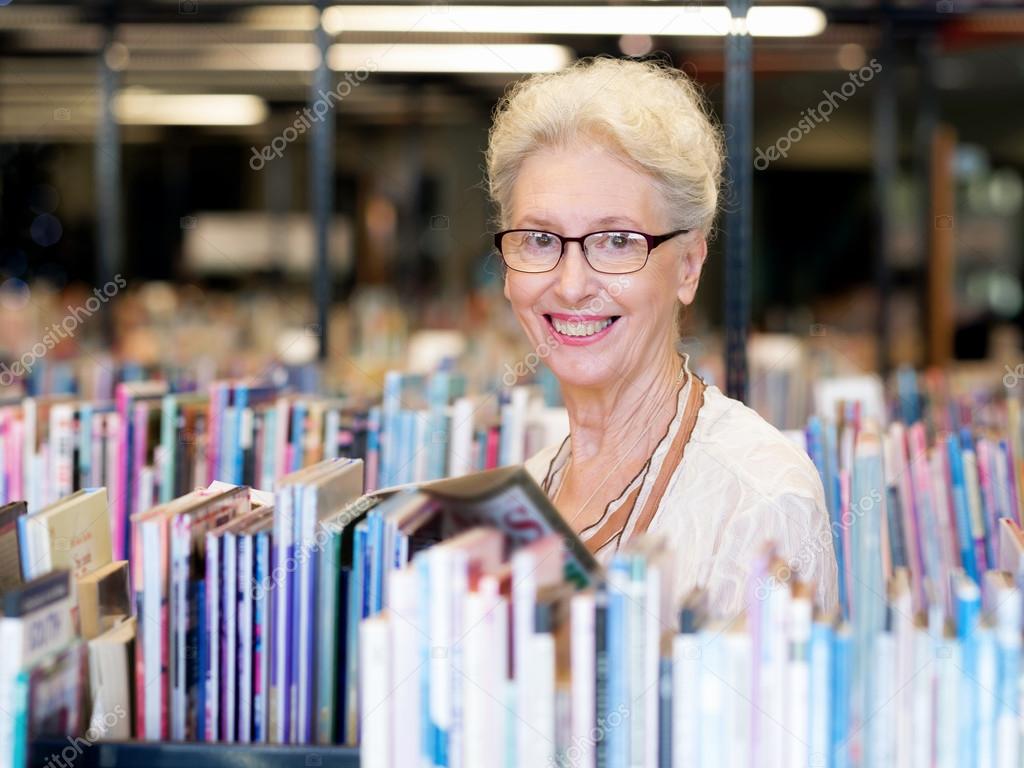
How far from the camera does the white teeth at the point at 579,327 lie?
6.10 feet

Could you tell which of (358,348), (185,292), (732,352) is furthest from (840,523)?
(185,292)

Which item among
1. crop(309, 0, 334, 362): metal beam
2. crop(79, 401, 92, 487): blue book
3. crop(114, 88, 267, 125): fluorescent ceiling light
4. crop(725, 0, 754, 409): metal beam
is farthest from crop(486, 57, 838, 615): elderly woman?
crop(114, 88, 267, 125): fluorescent ceiling light

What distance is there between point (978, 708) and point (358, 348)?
5.29 m

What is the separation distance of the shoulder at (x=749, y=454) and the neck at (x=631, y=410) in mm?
76

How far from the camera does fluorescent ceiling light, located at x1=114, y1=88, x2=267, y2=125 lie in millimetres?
8711

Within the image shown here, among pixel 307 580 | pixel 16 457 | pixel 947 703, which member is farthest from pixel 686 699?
pixel 16 457

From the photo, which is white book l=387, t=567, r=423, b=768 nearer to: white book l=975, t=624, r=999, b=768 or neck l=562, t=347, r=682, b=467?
white book l=975, t=624, r=999, b=768

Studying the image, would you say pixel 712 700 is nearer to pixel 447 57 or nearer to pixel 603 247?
pixel 603 247

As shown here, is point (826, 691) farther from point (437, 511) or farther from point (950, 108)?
point (950, 108)

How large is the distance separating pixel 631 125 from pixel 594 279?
23 centimetres

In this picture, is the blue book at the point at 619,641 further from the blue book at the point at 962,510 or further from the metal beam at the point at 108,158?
the metal beam at the point at 108,158

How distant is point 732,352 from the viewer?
2.68m

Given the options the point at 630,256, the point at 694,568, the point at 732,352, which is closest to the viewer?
the point at 694,568

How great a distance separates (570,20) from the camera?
4766 millimetres
